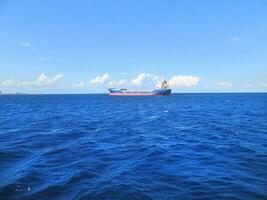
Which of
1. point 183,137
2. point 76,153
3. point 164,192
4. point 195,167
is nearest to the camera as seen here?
point 164,192

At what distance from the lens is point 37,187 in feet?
39.0

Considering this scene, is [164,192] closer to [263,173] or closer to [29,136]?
[263,173]

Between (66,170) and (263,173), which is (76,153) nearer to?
(66,170)

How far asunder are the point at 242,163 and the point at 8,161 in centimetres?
1583

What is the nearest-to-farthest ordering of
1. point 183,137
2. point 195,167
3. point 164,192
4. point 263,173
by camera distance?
point 164,192 < point 263,173 < point 195,167 < point 183,137

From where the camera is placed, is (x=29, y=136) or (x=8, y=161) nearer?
(x=8, y=161)

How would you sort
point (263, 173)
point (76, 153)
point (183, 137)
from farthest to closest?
point (183, 137) → point (76, 153) → point (263, 173)

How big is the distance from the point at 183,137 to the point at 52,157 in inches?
553

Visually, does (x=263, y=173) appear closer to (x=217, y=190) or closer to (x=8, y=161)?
(x=217, y=190)

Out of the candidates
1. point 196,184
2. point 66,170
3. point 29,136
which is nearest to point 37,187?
point 66,170

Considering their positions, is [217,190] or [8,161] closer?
[217,190]

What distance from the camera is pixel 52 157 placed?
17875mm

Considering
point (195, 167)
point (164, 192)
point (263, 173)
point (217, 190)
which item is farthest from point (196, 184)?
point (263, 173)

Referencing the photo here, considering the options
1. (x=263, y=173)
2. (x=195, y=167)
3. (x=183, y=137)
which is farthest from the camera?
(x=183, y=137)
